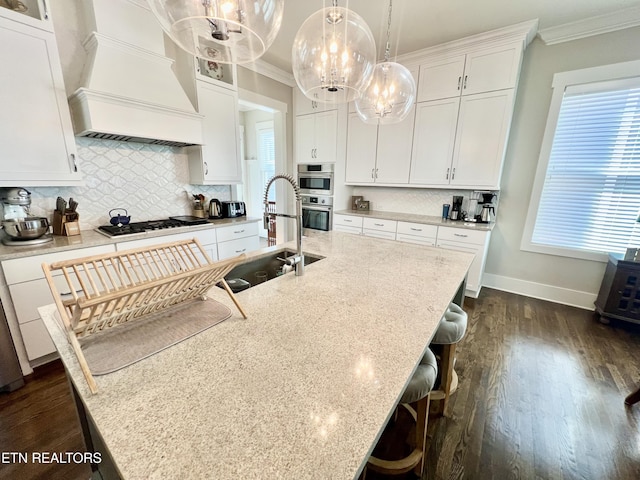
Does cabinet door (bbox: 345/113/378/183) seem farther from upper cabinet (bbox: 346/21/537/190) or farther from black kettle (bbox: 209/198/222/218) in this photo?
black kettle (bbox: 209/198/222/218)

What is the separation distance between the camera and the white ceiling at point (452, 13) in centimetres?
Result: 223

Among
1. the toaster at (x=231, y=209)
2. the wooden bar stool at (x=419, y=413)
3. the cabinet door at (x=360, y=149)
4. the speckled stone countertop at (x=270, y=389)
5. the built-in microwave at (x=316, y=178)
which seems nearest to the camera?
the speckled stone countertop at (x=270, y=389)

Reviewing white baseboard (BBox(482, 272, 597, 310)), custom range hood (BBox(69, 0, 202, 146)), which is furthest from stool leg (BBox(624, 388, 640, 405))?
custom range hood (BBox(69, 0, 202, 146))

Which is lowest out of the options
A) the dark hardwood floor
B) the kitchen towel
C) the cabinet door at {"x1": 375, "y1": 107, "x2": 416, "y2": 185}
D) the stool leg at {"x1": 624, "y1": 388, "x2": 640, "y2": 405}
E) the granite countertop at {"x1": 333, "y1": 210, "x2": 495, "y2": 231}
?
the dark hardwood floor

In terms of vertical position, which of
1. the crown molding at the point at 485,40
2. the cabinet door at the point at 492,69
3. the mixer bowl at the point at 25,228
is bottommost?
the mixer bowl at the point at 25,228

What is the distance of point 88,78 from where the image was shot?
6.39 feet

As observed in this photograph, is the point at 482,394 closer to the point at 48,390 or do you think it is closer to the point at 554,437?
the point at 554,437

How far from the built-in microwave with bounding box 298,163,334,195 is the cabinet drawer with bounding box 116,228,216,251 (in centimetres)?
194

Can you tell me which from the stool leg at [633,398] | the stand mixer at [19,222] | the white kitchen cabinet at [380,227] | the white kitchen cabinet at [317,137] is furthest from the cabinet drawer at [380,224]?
the stand mixer at [19,222]

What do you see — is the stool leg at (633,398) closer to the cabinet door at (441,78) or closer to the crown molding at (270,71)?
the cabinet door at (441,78)

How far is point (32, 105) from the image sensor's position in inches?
69.8

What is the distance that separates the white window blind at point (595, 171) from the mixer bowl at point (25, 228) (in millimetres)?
4717

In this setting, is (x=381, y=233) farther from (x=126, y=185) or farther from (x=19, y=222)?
(x=19, y=222)

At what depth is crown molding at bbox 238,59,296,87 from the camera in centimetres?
A: 347
